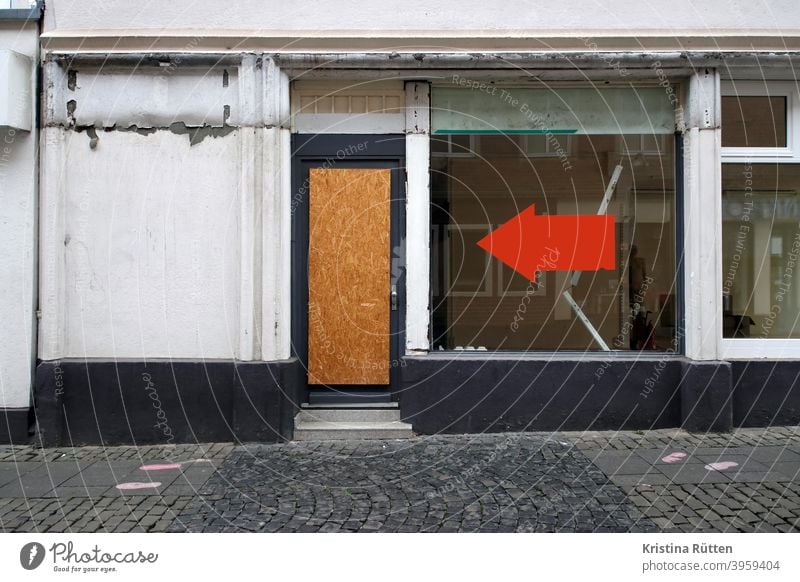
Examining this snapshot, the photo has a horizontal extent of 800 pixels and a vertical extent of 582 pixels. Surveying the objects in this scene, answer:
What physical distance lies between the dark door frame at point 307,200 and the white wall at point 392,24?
95 cm

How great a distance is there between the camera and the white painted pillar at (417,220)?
23.8 ft

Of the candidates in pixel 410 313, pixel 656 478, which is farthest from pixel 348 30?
pixel 656 478

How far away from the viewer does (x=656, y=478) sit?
5.64m

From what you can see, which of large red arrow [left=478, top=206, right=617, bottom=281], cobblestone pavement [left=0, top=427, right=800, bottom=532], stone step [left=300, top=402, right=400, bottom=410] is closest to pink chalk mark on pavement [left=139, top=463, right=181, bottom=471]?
cobblestone pavement [left=0, top=427, right=800, bottom=532]

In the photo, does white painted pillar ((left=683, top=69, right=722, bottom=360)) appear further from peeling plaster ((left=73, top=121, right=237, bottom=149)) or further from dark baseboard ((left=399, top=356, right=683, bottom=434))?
peeling plaster ((left=73, top=121, right=237, bottom=149))

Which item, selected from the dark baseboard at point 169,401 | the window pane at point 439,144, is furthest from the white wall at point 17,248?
the window pane at point 439,144

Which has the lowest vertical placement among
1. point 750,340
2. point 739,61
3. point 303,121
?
point 750,340

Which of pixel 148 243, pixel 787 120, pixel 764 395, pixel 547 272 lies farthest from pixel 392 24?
pixel 764 395

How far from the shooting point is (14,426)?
6.96 meters

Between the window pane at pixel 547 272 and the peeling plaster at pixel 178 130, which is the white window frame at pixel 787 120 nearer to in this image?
the window pane at pixel 547 272

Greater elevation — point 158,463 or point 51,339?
point 51,339

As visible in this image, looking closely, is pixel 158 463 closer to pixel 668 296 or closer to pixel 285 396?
pixel 285 396

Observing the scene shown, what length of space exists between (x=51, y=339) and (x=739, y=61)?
7.56 meters

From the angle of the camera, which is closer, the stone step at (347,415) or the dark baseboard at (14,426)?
the dark baseboard at (14,426)
